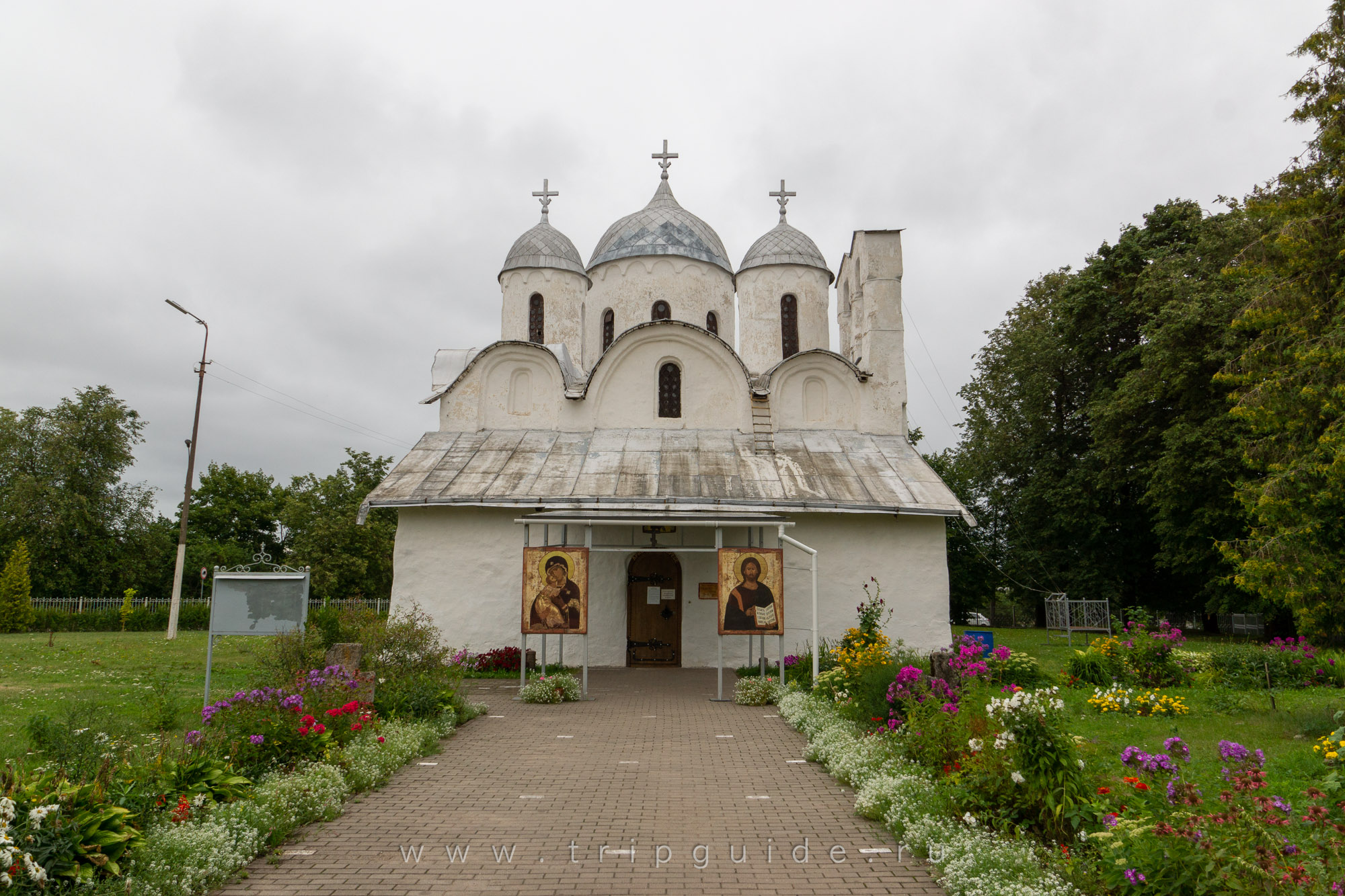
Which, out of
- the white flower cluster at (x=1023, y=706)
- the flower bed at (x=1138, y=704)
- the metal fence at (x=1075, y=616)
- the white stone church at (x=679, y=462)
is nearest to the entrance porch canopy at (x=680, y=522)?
the white stone church at (x=679, y=462)

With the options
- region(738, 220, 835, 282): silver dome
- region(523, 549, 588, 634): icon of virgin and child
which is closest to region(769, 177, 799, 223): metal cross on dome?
region(738, 220, 835, 282): silver dome

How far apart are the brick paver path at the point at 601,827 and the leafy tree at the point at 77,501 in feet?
111

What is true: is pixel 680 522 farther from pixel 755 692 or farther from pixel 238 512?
pixel 238 512

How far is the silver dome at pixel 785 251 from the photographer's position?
21.6 m

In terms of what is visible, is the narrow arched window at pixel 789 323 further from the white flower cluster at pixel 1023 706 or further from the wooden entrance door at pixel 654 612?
the white flower cluster at pixel 1023 706

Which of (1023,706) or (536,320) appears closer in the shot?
(1023,706)

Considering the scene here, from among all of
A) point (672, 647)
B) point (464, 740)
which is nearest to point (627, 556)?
point (672, 647)

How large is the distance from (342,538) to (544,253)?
16.7m

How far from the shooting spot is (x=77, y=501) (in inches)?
1372

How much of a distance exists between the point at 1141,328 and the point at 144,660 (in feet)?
80.9

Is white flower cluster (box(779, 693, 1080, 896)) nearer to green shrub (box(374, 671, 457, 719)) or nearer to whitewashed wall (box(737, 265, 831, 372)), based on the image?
green shrub (box(374, 671, 457, 719))

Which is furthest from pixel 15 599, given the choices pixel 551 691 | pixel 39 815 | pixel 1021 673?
pixel 1021 673

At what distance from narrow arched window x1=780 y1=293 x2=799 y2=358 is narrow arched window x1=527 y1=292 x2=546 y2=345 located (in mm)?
6238

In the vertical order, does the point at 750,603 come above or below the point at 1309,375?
below
